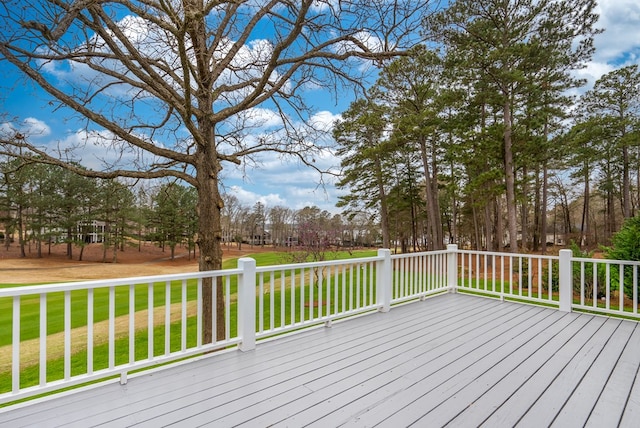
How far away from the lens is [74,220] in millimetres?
22703

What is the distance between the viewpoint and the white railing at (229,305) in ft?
7.50

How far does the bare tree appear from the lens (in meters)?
3.76

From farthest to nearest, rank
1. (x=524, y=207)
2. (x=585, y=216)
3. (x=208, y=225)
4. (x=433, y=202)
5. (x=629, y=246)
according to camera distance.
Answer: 1. (x=585, y=216)
2. (x=524, y=207)
3. (x=433, y=202)
4. (x=629, y=246)
5. (x=208, y=225)

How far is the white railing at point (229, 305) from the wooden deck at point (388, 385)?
19cm

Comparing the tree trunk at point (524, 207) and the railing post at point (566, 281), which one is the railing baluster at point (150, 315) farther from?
the tree trunk at point (524, 207)

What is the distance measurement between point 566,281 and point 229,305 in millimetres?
4552

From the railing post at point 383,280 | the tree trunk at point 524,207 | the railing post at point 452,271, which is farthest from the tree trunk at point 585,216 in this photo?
the railing post at point 383,280

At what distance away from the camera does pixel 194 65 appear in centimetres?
487

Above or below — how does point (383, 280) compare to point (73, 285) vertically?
below

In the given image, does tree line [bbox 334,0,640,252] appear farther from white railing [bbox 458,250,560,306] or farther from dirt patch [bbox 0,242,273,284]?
dirt patch [bbox 0,242,273,284]

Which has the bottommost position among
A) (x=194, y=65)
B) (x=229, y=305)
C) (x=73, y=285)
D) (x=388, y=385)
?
(x=388, y=385)

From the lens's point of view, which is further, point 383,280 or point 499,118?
point 499,118

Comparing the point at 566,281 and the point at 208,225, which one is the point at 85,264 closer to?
the point at 208,225

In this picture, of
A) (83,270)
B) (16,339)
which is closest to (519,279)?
(16,339)
